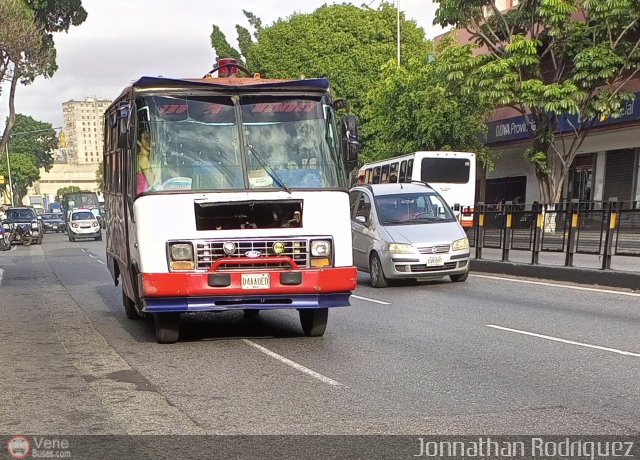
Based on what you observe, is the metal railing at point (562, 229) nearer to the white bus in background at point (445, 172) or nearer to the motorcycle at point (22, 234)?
the white bus in background at point (445, 172)

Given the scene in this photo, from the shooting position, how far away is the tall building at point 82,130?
15175 centimetres

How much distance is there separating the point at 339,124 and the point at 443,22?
61.0 ft

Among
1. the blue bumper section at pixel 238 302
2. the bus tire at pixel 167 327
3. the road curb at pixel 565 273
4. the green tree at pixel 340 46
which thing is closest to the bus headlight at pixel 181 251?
the blue bumper section at pixel 238 302

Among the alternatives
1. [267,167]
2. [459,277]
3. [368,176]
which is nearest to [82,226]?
[368,176]

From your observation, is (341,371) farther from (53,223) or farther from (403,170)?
(53,223)

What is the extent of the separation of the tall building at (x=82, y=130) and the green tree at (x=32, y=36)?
119261 millimetres

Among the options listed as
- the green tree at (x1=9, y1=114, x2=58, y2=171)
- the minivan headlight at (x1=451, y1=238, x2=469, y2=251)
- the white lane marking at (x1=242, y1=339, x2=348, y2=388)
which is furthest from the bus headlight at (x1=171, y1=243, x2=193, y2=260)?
the green tree at (x1=9, y1=114, x2=58, y2=171)

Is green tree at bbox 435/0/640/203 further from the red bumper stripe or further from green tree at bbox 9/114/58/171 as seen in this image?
green tree at bbox 9/114/58/171

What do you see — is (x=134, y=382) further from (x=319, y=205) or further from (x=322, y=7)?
(x=322, y=7)

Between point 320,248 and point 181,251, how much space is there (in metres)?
1.47

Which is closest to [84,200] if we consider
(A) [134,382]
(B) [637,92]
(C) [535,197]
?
(C) [535,197]

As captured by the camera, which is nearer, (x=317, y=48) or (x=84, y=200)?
(x=317, y=48)

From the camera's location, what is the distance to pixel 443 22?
25234mm

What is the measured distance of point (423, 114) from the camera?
3095cm
